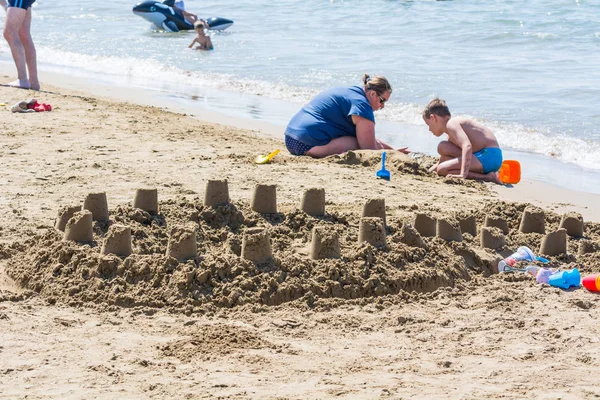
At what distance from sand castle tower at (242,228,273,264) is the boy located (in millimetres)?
3143

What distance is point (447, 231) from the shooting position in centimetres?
493

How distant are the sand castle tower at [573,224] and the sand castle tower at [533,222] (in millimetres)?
125

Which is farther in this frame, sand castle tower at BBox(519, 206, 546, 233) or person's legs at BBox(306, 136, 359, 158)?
person's legs at BBox(306, 136, 359, 158)

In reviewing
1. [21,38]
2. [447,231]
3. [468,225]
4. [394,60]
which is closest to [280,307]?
[447,231]

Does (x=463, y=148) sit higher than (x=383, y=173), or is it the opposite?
(x=463, y=148)

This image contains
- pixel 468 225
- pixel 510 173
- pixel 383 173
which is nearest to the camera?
pixel 468 225

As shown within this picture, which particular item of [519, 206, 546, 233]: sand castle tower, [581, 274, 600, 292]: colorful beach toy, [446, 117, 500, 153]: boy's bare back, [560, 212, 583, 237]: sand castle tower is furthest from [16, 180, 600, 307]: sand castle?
[446, 117, 500, 153]: boy's bare back

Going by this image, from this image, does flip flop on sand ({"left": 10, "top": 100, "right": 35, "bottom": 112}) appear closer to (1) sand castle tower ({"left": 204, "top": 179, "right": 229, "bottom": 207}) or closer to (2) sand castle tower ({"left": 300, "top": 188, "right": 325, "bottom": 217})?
(1) sand castle tower ({"left": 204, "top": 179, "right": 229, "bottom": 207})

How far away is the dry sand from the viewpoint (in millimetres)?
3320

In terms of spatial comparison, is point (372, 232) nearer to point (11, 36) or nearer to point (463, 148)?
point (463, 148)

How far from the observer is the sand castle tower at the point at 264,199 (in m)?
5.14

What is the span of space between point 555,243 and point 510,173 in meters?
2.46

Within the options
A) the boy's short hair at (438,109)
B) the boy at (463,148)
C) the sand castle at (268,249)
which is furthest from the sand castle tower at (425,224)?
the boy's short hair at (438,109)

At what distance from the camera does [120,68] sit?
47.0ft
